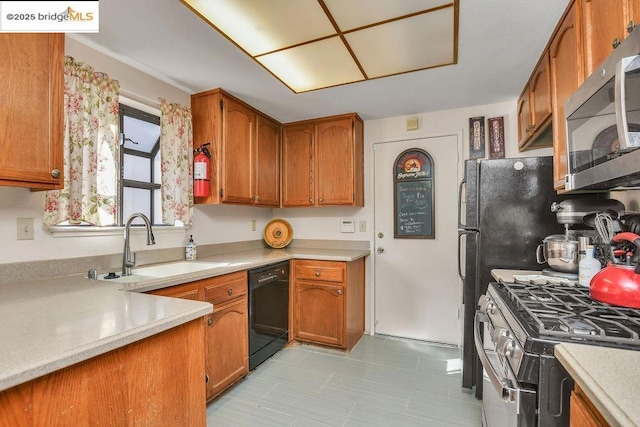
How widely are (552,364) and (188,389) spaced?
117 centimetres

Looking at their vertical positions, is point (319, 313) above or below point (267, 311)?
below


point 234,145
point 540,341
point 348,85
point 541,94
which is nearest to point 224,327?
point 234,145

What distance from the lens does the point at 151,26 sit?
5.24ft

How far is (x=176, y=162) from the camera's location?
226 centimetres

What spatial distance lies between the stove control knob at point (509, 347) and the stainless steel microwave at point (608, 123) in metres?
0.63

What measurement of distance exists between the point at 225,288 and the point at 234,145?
4.02ft

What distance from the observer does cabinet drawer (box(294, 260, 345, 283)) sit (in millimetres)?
2637

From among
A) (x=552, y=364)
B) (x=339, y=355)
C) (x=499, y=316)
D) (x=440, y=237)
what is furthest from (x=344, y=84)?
(x=339, y=355)

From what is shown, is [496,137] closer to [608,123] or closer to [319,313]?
[608,123]

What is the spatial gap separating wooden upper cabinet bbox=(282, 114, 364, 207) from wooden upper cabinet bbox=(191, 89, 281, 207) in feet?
0.84

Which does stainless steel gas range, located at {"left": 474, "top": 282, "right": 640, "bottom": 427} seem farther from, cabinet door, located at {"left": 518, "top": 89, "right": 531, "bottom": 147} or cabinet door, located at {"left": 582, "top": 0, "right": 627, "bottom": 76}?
cabinet door, located at {"left": 518, "top": 89, "right": 531, "bottom": 147}

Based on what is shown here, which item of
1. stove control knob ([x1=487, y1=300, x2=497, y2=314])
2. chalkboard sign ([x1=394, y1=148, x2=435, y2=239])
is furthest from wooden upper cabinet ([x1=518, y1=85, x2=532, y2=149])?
stove control knob ([x1=487, y1=300, x2=497, y2=314])

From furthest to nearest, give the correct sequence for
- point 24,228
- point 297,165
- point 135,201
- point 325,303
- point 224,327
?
point 297,165 < point 325,303 < point 135,201 < point 224,327 < point 24,228

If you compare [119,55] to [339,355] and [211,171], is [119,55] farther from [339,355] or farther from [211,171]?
[339,355]
